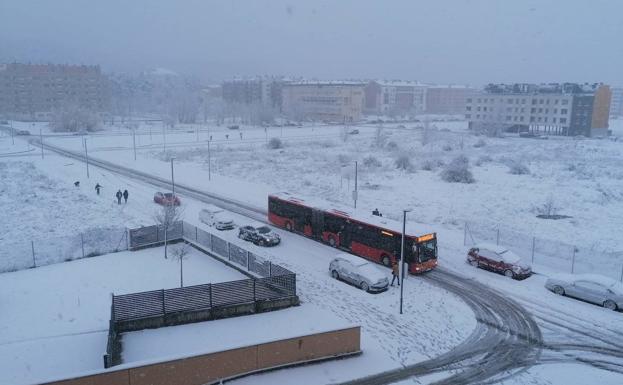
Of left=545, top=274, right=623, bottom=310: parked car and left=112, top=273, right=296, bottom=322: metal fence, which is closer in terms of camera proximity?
left=112, top=273, right=296, bottom=322: metal fence

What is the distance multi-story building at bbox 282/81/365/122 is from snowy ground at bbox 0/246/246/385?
123m

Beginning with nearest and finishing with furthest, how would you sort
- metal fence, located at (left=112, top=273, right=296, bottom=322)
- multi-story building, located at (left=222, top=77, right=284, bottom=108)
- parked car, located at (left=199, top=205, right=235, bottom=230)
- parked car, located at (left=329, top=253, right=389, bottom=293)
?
metal fence, located at (left=112, top=273, right=296, bottom=322) → parked car, located at (left=329, top=253, right=389, bottom=293) → parked car, located at (left=199, top=205, right=235, bottom=230) → multi-story building, located at (left=222, top=77, right=284, bottom=108)

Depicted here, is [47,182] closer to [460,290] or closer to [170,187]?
[170,187]

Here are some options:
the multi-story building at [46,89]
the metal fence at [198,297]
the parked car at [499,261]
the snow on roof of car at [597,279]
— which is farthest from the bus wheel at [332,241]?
the multi-story building at [46,89]

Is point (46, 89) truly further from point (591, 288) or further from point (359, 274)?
point (591, 288)

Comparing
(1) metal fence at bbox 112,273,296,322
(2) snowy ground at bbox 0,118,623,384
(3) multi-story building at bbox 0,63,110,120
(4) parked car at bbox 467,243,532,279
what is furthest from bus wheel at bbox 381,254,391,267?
(3) multi-story building at bbox 0,63,110,120

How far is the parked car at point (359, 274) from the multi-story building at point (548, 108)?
307 feet

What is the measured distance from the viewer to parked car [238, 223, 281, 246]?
2945 centimetres

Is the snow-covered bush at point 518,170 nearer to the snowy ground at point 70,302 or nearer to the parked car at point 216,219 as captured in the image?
the parked car at point 216,219

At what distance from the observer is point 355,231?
91.1 feet

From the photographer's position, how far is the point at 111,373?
13.2 metres

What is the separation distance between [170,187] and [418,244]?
29744mm

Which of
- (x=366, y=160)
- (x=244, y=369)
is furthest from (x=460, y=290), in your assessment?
(x=366, y=160)

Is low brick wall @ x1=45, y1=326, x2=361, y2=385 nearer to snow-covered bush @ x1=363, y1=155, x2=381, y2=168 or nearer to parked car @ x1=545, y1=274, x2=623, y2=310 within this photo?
parked car @ x1=545, y1=274, x2=623, y2=310
